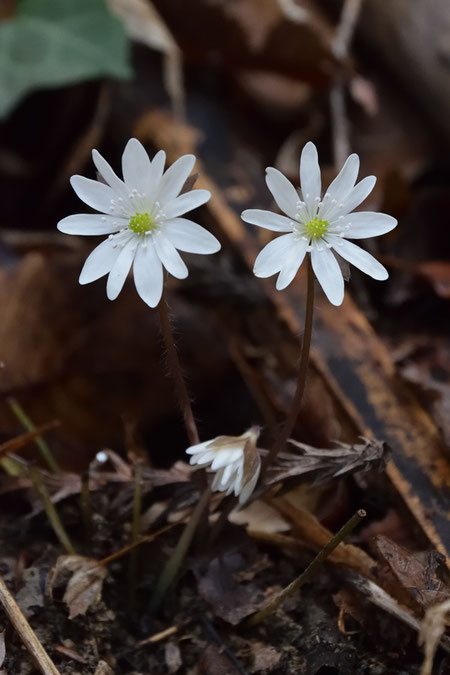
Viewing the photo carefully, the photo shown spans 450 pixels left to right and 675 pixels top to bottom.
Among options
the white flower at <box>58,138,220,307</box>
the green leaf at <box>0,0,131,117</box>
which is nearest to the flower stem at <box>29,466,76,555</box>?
the white flower at <box>58,138,220,307</box>

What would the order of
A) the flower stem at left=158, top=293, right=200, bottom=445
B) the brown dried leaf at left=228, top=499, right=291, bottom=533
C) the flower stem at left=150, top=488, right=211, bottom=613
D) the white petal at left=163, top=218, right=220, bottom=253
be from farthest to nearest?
the brown dried leaf at left=228, top=499, right=291, bottom=533, the flower stem at left=150, top=488, right=211, bottom=613, the flower stem at left=158, top=293, right=200, bottom=445, the white petal at left=163, top=218, right=220, bottom=253

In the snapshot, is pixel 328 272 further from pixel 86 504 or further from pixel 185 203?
pixel 86 504

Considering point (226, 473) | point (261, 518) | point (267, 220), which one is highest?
point (267, 220)

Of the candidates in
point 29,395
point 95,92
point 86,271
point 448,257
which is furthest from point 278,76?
point 86,271

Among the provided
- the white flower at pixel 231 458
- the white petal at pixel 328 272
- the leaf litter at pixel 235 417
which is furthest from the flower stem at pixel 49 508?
the white petal at pixel 328 272

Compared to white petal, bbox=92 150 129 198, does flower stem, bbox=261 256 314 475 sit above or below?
below

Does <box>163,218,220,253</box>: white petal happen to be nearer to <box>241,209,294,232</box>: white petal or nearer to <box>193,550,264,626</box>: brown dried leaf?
<box>241,209,294,232</box>: white petal

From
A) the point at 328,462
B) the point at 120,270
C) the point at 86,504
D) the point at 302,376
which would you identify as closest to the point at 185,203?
the point at 120,270

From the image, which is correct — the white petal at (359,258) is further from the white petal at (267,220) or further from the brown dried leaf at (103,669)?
the brown dried leaf at (103,669)
